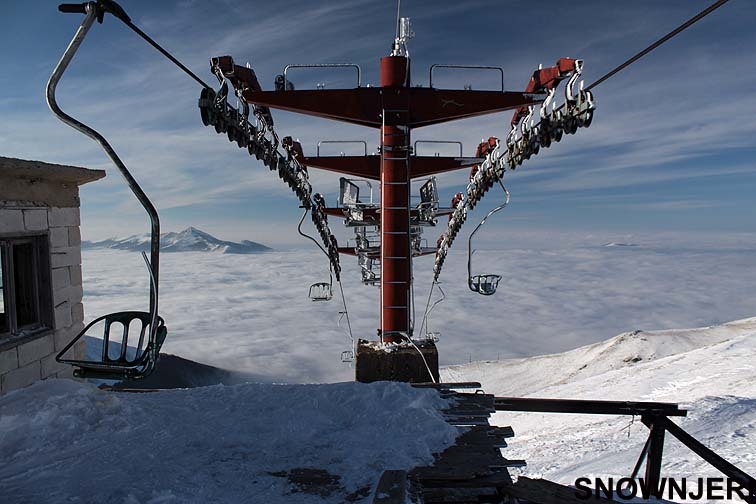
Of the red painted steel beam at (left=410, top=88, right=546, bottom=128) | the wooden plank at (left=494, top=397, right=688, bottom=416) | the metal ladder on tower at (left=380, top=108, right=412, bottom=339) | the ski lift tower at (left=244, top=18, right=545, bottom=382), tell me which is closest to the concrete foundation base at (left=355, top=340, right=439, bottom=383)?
the ski lift tower at (left=244, top=18, right=545, bottom=382)

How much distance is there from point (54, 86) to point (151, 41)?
1.67m

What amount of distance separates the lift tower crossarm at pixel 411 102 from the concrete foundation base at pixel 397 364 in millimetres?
4591

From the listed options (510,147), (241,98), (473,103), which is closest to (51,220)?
Result: (241,98)

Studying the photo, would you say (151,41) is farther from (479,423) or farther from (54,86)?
(479,423)

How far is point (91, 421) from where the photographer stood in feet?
13.0

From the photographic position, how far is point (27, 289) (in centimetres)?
555

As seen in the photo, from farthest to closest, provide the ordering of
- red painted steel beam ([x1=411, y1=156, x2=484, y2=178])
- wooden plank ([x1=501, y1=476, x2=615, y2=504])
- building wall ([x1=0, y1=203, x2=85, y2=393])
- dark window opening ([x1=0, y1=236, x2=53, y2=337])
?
red painted steel beam ([x1=411, y1=156, x2=484, y2=178]) < dark window opening ([x1=0, y1=236, x2=53, y2=337]) < building wall ([x1=0, y1=203, x2=85, y2=393]) < wooden plank ([x1=501, y1=476, x2=615, y2=504])

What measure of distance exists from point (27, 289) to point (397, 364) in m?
5.63

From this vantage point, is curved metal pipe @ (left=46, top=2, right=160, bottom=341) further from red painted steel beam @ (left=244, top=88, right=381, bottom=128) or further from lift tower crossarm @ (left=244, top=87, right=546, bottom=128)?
lift tower crossarm @ (left=244, top=87, right=546, bottom=128)

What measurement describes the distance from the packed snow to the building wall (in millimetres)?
981

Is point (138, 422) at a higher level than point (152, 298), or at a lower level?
lower

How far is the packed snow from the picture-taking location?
297cm

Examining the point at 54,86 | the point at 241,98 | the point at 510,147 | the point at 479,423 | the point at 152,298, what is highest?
the point at 241,98

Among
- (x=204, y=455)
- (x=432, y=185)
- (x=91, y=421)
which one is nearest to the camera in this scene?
(x=204, y=455)
